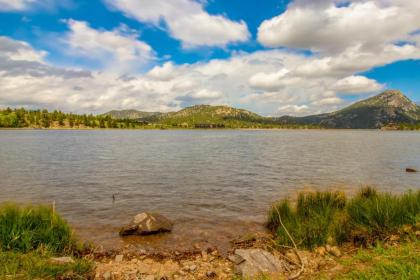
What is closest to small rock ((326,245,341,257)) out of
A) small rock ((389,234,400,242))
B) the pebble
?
small rock ((389,234,400,242))

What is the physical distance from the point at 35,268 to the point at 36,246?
2.66m

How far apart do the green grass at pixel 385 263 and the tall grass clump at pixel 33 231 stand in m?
10.2

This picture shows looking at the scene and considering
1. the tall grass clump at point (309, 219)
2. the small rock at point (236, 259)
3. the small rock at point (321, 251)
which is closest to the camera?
the small rock at point (236, 259)

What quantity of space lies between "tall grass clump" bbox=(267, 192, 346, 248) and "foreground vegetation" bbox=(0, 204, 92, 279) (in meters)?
8.57

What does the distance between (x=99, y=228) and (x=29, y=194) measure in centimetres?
1277

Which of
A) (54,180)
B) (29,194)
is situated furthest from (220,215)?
(54,180)

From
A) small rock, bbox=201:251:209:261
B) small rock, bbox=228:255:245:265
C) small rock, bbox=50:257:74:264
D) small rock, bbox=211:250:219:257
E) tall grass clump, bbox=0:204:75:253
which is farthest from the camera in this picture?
small rock, bbox=211:250:219:257

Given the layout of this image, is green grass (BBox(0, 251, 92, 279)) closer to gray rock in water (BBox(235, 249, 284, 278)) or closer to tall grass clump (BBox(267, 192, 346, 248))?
gray rock in water (BBox(235, 249, 284, 278))

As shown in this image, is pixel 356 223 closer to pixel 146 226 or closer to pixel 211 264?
pixel 211 264

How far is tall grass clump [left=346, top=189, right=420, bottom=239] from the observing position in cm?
1224

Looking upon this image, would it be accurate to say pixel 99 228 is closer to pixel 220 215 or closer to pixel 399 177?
pixel 220 215

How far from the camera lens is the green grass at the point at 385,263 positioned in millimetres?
8016

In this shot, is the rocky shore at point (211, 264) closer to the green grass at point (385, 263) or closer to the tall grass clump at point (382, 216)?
the green grass at point (385, 263)

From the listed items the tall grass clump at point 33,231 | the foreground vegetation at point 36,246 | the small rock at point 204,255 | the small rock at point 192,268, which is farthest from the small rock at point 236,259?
the tall grass clump at point 33,231
